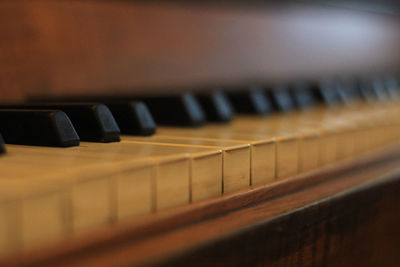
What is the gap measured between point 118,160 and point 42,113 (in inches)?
6.7

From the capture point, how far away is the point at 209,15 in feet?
4.80

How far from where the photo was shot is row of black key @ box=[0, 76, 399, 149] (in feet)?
2.16

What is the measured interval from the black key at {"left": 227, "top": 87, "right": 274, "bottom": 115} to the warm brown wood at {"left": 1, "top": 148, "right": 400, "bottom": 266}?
30cm

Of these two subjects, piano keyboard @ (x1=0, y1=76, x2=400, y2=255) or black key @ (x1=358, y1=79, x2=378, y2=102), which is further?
black key @ (x1=358, y1=79, x2=378, y2=102)

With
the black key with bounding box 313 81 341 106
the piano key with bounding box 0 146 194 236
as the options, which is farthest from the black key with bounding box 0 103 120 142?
the black key with bounding box 313 81 341 106

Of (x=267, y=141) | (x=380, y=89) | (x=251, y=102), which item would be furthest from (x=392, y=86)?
(x=267, y=141)

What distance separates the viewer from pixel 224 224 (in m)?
0.60

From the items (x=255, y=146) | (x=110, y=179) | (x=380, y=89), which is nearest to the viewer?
(x=110, y=179)

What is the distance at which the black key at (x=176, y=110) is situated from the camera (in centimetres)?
94

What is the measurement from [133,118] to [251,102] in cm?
47

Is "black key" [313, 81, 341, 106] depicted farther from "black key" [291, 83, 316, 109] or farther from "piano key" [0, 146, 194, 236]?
"piano key" [0, 146, 194, 236]

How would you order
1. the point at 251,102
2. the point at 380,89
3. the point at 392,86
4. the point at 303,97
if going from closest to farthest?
the point at 251,102 < the point at 303,97 < the point at 380,89 < the point at 392,86

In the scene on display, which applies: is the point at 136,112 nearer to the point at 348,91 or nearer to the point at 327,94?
the point at 327,94

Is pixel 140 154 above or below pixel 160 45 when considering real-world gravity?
below
